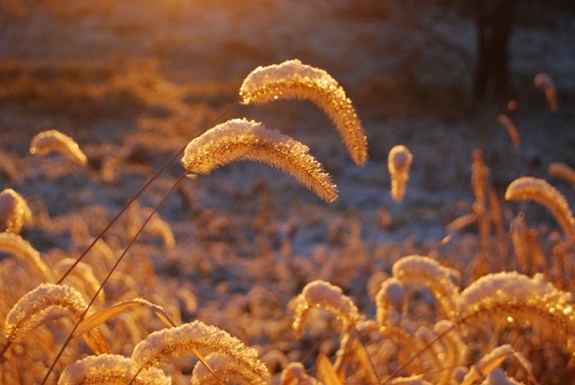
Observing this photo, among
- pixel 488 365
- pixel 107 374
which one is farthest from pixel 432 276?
pixel 107 374

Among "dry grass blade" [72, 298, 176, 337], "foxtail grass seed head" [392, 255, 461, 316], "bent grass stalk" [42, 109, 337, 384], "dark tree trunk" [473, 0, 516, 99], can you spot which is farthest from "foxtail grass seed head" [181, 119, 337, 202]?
"dark tree trunk" [473, 0, 516, 99]

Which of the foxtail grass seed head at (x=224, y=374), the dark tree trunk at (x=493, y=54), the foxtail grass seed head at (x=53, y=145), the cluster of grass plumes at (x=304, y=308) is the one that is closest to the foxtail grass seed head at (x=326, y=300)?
the cluster of grass plumes at (x=304, y=308)

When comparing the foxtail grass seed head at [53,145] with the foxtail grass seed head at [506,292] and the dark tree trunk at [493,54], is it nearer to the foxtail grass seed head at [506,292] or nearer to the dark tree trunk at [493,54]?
the foxtail grass seed head at [506,292]

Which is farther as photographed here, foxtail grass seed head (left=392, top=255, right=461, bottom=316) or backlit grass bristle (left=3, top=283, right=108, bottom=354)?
foxtail grass seed head (left=392, top=255, right=461, bottom=316)

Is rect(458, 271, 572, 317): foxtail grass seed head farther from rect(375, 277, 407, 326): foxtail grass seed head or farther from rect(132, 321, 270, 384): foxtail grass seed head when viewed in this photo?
rect(132, 321, 270, 384): foxtail grass seed head

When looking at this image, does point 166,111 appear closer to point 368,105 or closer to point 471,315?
point 368,105

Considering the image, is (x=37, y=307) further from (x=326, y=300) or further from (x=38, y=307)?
(x=326, y=300)
